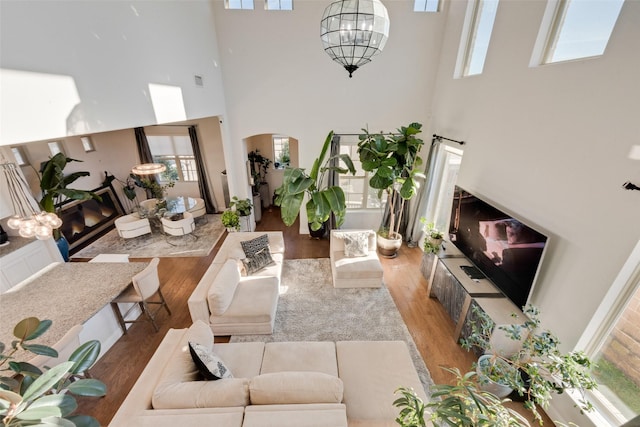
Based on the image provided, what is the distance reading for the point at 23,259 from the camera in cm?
407

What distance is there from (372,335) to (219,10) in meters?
6.11

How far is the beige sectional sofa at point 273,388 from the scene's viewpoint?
1.95 meters

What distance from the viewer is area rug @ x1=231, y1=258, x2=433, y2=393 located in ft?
11.7

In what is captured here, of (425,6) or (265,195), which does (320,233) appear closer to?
(265,195)

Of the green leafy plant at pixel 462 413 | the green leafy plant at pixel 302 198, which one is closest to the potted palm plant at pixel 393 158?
the green leafy plant at pixel 302 198

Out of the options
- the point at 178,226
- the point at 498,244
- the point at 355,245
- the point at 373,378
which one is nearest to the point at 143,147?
the point at 178,226

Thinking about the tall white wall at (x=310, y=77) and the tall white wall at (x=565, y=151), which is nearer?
the tall white wall at (x=565, y=151)

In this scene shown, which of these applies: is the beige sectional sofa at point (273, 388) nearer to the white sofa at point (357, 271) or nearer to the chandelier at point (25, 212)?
the white sofa at point (357, 271)

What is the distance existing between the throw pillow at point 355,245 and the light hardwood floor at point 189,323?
31.1 inches

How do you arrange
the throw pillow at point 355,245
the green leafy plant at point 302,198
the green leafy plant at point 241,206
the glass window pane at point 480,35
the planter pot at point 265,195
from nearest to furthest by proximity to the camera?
1. the green leafy plant at point 302,198
2. the glass window pane at point 480,35
3. the throw pillow at point 355,245
4. the green leafy plant at point 241,206
5. the planter pot at point 265,195

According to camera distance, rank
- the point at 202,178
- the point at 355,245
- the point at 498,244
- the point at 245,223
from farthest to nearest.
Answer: the point at 202,178 → the point at 245,223 → the point at 355,245 → the point at 498,244

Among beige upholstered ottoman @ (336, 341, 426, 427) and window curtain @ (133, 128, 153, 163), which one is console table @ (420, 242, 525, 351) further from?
window curtain @ (133, 128, 153, 163)

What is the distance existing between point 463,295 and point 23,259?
258 inches

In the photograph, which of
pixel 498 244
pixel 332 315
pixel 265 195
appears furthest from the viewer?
pixel 265 195
